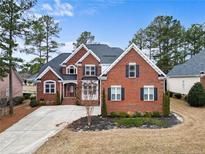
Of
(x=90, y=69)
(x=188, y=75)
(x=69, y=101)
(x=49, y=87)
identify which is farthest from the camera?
(x=69, y=101)

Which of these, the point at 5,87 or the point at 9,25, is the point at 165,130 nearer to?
the point at 9,25

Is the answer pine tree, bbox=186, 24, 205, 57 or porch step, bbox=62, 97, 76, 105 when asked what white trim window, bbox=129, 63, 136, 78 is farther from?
pine tree, bbox=186, 24, 205, 57

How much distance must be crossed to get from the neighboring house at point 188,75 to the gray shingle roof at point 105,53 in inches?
384

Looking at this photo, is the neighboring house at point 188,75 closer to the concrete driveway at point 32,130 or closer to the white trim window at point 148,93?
the white trim window at point 148,93

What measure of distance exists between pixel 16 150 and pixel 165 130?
10.2 metres

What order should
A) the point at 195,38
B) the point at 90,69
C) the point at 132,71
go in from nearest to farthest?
1. the point at 132,71
2. the point at 90,69
3. the point at 195,38

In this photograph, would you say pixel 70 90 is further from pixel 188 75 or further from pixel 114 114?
pixel 188 75

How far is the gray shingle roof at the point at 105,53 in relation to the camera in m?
38.9

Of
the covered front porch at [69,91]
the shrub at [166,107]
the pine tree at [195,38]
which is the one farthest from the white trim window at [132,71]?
the pine tree at [195,38]

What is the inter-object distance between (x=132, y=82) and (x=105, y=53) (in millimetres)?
12884

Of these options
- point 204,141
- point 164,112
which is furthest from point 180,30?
point 204,141

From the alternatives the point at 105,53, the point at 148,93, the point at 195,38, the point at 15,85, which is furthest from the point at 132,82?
the point at 195,38

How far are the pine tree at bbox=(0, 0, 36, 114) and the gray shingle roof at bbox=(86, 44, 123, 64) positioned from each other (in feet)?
41.7

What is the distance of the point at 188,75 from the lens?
1486 inches
